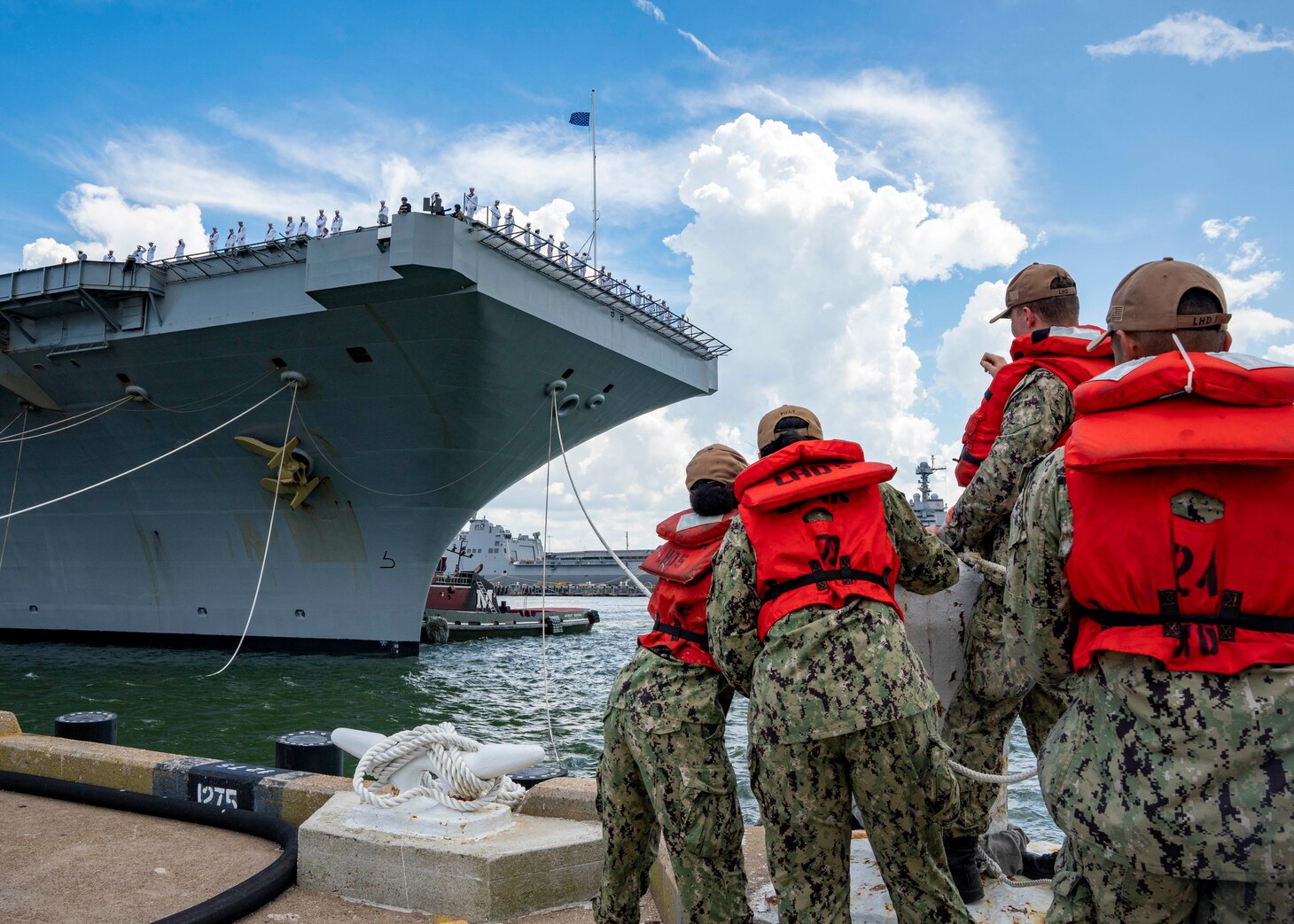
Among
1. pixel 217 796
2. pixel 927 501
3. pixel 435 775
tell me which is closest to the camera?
pixel 435 775

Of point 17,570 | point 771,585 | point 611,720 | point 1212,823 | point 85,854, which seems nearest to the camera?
point 1212,823

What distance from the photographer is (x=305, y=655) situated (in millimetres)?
15750

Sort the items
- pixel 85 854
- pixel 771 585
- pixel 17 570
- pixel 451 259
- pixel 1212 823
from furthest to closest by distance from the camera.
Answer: pixel 17 570 < pixel 451 259 < pixel 85 854 < pixel 771 585 < pixel 1212 823

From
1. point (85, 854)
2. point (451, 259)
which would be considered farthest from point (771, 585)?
point (451, 259)

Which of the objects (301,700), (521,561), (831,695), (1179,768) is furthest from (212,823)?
(521,561)

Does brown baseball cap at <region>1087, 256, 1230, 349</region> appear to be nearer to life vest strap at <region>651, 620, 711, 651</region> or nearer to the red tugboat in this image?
life vest strap at <region>651, 620, 711, 651</region>

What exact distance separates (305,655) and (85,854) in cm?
1274

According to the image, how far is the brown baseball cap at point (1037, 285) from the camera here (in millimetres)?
2934

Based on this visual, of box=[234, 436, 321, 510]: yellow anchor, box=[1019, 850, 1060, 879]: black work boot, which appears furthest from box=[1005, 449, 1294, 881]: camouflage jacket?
box=[234, 436, 321, 510]: yellow anchor

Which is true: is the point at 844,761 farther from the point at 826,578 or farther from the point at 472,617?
the point at 472,617

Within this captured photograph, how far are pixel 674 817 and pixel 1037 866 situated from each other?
1668 millimetres

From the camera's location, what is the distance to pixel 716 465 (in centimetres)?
287

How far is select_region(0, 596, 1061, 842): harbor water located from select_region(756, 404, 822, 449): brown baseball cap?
4.63m

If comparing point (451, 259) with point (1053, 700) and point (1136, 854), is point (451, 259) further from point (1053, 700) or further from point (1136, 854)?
point (1136, 854)
